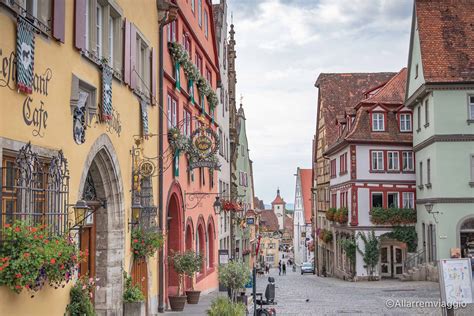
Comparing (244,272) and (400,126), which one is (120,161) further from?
(400,126)

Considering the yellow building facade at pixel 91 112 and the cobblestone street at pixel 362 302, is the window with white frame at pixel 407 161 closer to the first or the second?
the cobblestone street at pixel 362 302

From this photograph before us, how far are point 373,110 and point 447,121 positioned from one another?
7.89 m

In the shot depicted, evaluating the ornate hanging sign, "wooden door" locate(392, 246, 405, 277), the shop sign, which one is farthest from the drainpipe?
"wooden door" locate(392, 246, 405, 277)

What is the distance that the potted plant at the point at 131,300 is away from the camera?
47.6 ft

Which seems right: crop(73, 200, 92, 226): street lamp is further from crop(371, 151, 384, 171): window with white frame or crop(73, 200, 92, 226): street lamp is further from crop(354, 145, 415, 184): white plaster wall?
crop(371, 151, 384, 171): window with white frame

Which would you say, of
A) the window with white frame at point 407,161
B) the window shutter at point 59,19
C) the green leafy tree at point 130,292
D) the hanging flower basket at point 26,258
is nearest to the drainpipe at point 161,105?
the green leafy tree at point 130,292

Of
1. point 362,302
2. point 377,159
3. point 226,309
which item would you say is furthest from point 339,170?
point 226,309

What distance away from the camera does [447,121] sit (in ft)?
110

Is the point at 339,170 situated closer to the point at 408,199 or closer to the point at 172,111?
the point at 408,199

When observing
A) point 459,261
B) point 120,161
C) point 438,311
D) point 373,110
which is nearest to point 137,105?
point 120,161

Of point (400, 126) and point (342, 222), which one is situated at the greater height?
point (400, 126)

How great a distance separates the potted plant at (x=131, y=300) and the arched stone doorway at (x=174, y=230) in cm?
673

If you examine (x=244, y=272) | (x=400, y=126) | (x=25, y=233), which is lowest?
(x=244, y=272)

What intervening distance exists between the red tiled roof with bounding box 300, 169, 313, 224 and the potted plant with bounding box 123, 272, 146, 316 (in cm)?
8182
